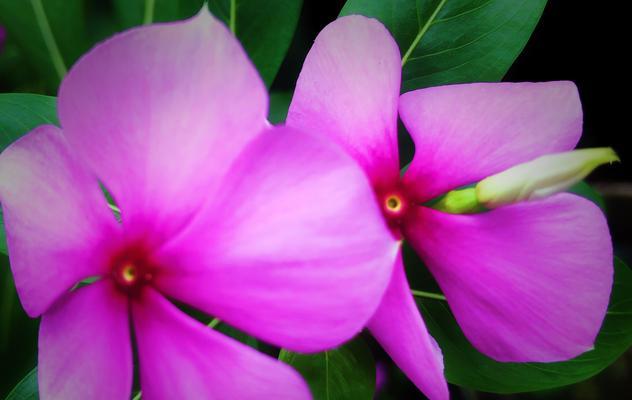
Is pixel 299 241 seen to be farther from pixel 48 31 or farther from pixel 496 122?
pixel 48 31

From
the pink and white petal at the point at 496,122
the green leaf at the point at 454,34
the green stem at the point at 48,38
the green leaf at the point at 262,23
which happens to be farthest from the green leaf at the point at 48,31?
the pink and white petal at the point at 496,122

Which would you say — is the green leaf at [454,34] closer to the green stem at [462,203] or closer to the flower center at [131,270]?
the green stem at [462,203]

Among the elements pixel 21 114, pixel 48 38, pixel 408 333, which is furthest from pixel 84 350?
pixel 48 38

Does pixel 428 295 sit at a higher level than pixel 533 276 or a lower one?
lower

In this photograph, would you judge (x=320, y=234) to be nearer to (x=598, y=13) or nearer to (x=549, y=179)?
(x=549, y=179)

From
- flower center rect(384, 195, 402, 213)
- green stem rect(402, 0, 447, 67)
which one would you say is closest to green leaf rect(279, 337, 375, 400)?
flower center rect(384, 195, 402, 213)

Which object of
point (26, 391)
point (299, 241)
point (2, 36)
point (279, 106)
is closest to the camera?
point (299, 241)

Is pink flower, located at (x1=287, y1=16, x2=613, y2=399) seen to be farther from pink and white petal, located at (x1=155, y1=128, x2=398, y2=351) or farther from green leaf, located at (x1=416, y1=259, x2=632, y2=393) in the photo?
green leaf, located at (x1=416, y1=259, x2=632, y2=393)
